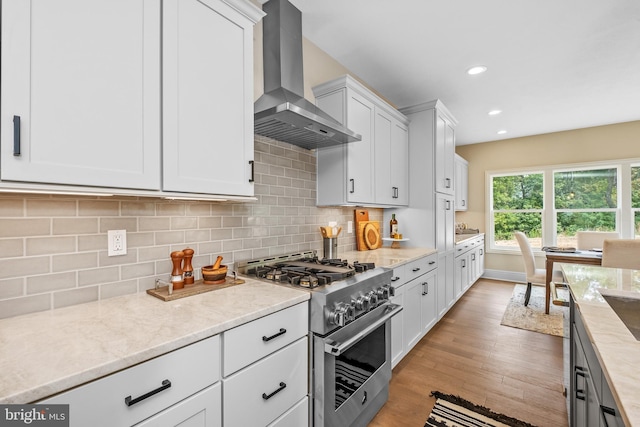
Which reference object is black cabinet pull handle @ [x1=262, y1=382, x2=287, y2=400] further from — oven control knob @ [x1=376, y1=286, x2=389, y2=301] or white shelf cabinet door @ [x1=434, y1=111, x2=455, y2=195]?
white shelf cabinet door @ [x1=434, y1=111, x2=455, y2=195]

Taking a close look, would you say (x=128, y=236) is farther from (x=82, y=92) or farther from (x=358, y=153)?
(x=358, y=153)

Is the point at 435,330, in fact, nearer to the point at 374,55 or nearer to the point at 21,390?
the point at 374,55

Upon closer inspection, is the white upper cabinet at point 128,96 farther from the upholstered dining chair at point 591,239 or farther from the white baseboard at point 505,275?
the white baseboard at point 505,275

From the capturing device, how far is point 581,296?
1368 millimetres

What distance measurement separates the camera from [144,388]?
85 centimetres

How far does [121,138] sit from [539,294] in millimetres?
5739

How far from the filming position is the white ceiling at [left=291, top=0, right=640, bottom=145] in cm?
210

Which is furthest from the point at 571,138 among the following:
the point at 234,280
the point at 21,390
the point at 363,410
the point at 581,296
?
the point at 21,390

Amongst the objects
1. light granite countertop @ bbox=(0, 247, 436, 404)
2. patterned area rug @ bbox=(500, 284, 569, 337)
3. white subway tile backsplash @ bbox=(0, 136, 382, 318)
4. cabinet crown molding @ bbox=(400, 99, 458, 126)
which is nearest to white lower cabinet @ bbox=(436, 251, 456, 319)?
patterned area rug @ bbox=(500, 284, 569, 337)

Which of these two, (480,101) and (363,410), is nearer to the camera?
(363,410)

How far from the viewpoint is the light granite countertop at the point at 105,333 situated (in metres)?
0.72

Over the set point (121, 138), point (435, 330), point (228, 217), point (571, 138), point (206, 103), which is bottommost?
point (435, 330)

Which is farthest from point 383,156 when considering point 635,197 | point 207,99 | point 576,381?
point 635,197

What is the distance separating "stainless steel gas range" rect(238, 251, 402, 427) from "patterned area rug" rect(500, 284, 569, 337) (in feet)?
7.64
